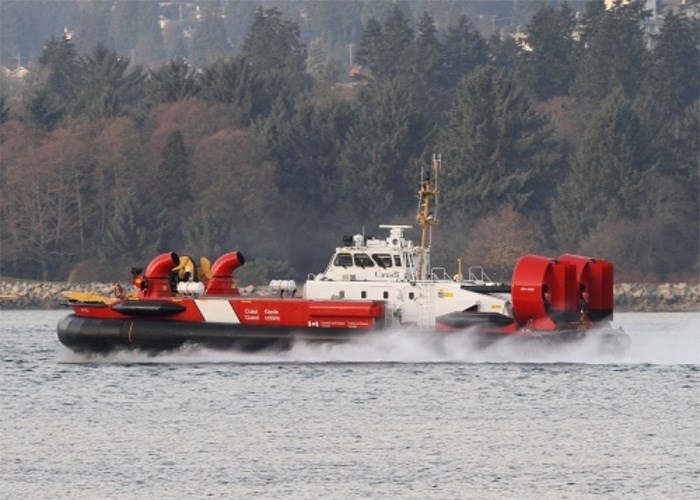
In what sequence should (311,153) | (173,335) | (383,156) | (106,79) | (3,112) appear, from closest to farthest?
1. (173,335)
2. (383,156)
3. (311,153)
4. (3,112)
5. (106,79)

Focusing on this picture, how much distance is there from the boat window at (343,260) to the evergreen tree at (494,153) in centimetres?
7087

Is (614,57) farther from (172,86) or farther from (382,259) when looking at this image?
(382,259)

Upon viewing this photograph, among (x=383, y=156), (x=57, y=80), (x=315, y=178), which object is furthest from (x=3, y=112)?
(x=57, y=80)

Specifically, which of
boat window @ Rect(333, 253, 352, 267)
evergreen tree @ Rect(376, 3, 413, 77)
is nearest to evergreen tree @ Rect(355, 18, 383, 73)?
evergreen tree @ Rect(376, 3, 413, 77)

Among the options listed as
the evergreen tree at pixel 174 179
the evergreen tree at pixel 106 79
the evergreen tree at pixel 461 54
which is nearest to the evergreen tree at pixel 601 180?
the evergreen tree at pixel 174 179

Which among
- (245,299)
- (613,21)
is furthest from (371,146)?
(245,299)

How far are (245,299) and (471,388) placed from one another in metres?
7.40

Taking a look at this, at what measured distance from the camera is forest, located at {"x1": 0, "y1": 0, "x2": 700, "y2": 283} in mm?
125938

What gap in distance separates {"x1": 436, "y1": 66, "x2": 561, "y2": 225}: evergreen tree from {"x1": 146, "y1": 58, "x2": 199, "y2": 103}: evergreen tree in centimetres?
1858

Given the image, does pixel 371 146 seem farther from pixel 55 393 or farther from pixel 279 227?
Answer: pixel 55 393

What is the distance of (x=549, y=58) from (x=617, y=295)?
5423 centimetres

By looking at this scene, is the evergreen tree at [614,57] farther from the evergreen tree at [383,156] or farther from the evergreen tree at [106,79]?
the evergreen tree at [106,79]

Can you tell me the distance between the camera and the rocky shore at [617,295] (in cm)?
11712

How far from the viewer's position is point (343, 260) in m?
57.9
